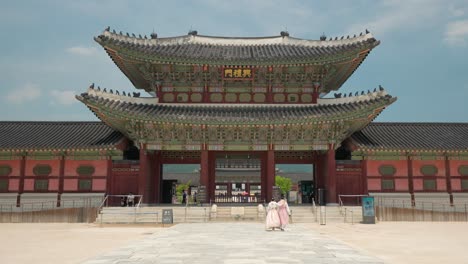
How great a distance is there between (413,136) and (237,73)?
526 inches

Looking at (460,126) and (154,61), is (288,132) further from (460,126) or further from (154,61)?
(460,126)

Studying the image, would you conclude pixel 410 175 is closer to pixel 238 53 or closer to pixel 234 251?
pixel 238 53

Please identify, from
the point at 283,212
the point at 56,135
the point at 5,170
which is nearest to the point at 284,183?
the point at 56,135

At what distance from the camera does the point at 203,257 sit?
34.4 feet

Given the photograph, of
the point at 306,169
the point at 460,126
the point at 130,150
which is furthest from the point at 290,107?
the point at 306,169

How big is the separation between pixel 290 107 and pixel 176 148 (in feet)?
26.3

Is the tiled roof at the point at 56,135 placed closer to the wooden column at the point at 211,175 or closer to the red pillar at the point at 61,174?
the red pillar at the point at 61,174

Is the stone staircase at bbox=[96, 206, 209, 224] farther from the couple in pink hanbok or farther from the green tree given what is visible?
the green tree

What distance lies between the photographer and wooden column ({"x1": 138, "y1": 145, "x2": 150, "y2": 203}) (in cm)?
2597

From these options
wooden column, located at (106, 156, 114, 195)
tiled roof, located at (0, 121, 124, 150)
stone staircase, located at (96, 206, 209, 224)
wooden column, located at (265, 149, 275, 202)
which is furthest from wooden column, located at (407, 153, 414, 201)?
wooden column, located at (106, 156, 114, 195)

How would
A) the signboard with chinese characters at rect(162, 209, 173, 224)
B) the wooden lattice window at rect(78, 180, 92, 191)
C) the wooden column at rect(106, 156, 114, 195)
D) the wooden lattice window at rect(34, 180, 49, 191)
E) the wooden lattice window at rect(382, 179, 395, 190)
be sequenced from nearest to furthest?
the signboard with chinese characters at rect(162, 209, 173, 224) < the wooden column at rect(106, 156, 114, 195) < the wooden lattice window at rect(78, 180, 92, 191) < the wooden lattice window at rect(34, 180, 49, 191) < the wooden lattice window at rect(382, 179, 395, 190)

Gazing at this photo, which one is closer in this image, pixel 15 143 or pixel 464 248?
pixel 464 248

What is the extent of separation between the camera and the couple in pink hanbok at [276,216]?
18422 millimetres

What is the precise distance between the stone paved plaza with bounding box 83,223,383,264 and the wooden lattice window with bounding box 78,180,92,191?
536 inches
